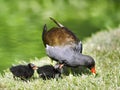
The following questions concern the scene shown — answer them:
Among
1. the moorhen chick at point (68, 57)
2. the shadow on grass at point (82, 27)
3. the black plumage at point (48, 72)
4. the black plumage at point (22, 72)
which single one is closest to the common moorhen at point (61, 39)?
the moorhen chick at point (68, 57)

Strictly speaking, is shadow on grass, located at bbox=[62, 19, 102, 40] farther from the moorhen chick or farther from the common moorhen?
the moorhen chick

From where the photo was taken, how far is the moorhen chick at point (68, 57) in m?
10.2

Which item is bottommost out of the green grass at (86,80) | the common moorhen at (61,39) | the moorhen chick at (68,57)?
the green grass at (86,80)

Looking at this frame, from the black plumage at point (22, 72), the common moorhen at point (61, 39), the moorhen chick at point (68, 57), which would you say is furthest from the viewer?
the common moorhen at point (61, 39)

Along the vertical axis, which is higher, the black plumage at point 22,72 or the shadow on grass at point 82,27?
the shadow on grass at point 82,27

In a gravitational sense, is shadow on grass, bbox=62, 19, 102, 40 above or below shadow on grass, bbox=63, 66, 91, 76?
above

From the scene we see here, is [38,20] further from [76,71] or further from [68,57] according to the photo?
[68,57]

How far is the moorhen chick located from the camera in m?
10.2

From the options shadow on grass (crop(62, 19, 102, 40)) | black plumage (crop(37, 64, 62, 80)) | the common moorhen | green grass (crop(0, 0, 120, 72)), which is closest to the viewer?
black plumage (crop(37, 64, 62, 80))

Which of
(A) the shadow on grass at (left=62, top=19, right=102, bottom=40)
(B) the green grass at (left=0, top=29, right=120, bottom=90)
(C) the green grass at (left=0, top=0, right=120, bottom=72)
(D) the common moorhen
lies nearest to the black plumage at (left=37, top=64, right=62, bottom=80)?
(B) the green grass at (left=0, top=29, right=120, bottom=90)

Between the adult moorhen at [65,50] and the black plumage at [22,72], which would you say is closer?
the black plumage at [22,72]

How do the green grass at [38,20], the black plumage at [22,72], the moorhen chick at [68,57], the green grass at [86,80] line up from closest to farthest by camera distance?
the green grass at [86,80]
the black plumage at [22,72]
the moorhen chick at [68,57]
the green grass at [38,20]

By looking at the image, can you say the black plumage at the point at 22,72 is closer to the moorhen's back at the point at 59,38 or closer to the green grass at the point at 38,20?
the moorhen's back at the point at 59,38

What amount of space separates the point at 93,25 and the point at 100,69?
866 centimetres
